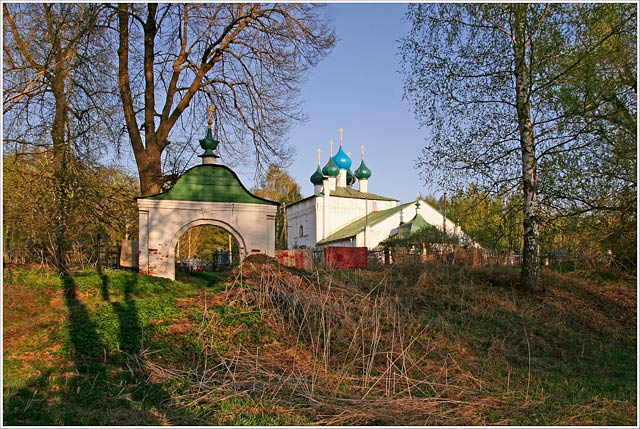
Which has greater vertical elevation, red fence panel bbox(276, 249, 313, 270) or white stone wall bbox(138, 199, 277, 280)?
white stone wall bbox(138, 199, 277, 280)

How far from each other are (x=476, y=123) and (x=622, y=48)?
3.65 meters

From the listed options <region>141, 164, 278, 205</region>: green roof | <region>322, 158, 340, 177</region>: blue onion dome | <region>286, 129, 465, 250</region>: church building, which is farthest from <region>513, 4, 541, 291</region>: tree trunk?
<region>322, 158, 340, 177</region>: blue onion dome

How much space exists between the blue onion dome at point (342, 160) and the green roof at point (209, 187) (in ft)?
101

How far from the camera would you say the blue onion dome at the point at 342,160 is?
1848 inches

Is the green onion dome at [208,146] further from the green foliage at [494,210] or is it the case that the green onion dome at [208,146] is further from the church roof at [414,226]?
the church roof at [414,226]

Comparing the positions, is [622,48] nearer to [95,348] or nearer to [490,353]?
[490,353]

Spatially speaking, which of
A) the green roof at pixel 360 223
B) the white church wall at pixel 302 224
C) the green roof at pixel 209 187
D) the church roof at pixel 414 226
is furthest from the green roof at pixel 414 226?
the green roof at pixel 209 187

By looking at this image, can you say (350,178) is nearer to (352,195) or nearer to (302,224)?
(352,195)

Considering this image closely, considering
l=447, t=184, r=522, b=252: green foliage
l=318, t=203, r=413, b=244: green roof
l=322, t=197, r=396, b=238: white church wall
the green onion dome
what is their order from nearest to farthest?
l=447, t=184, r=522, b=252: green foliage, the green onion dome, l=318, t=203, r=413, b=244: green roof, l=322, t=197, r=396, b=238: white church wall

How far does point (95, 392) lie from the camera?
21.6 ft

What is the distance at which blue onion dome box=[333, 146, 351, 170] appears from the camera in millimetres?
46938

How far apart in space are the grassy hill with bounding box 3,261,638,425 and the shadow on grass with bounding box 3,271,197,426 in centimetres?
2

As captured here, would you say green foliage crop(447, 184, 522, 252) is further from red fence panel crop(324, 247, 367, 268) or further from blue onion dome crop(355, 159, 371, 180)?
blue onion dome crop(355, 159, 371, 180)

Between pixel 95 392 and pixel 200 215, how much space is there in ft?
31.3
